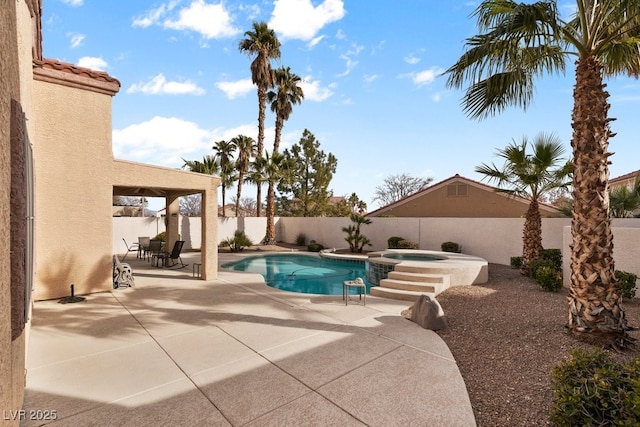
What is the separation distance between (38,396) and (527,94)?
10264 millimetres

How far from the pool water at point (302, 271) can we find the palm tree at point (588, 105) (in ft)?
24.5

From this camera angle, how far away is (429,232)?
62.6 ft

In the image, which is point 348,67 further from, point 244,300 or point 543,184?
point 244,300

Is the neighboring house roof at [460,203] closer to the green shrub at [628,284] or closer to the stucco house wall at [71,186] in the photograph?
the green shrub at [628,284]

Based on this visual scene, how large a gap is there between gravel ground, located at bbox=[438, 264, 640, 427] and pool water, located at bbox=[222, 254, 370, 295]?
5139 millimetres

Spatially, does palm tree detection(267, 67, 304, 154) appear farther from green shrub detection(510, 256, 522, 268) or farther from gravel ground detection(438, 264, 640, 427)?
gravel ground detection(438, 264, 640, 427)

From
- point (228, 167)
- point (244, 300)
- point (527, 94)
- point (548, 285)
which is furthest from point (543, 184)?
point (228, 167)

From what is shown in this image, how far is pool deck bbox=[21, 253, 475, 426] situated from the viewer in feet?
10.9

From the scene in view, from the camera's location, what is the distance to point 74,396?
365cm

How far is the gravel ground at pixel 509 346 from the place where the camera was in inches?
138

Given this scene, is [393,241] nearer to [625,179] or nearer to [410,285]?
Result: [410,285]

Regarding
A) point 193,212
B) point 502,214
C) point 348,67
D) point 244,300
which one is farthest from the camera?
point 193,212

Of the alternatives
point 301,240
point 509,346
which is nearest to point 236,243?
point 301,240

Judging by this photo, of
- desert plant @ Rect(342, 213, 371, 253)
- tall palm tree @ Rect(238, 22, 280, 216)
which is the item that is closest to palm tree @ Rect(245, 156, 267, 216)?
tall palm tree @ Rect(238, 22, 280, 216)
